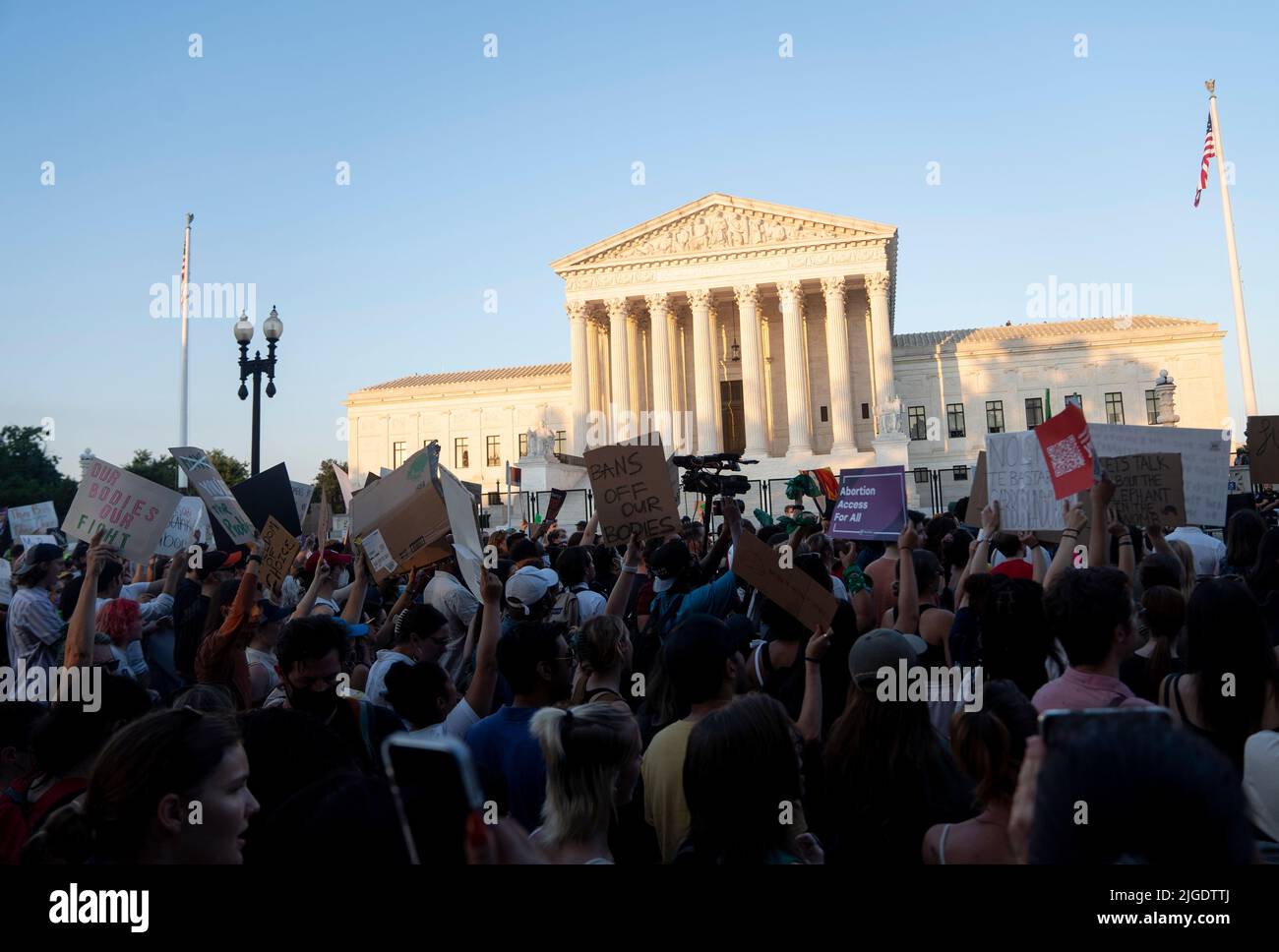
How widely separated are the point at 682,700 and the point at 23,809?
7.45 ft

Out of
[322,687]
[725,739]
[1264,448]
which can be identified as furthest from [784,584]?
[1264,448]

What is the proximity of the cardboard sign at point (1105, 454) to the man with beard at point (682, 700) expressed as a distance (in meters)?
4.51

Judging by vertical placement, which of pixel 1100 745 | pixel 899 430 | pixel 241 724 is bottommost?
pixel 241 724

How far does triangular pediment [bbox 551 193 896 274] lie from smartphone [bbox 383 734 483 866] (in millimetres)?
50198

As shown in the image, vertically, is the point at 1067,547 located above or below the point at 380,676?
above

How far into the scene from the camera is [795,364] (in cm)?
4941

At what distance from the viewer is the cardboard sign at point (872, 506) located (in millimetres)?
7758

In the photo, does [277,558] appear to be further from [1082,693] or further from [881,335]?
[881,335]
